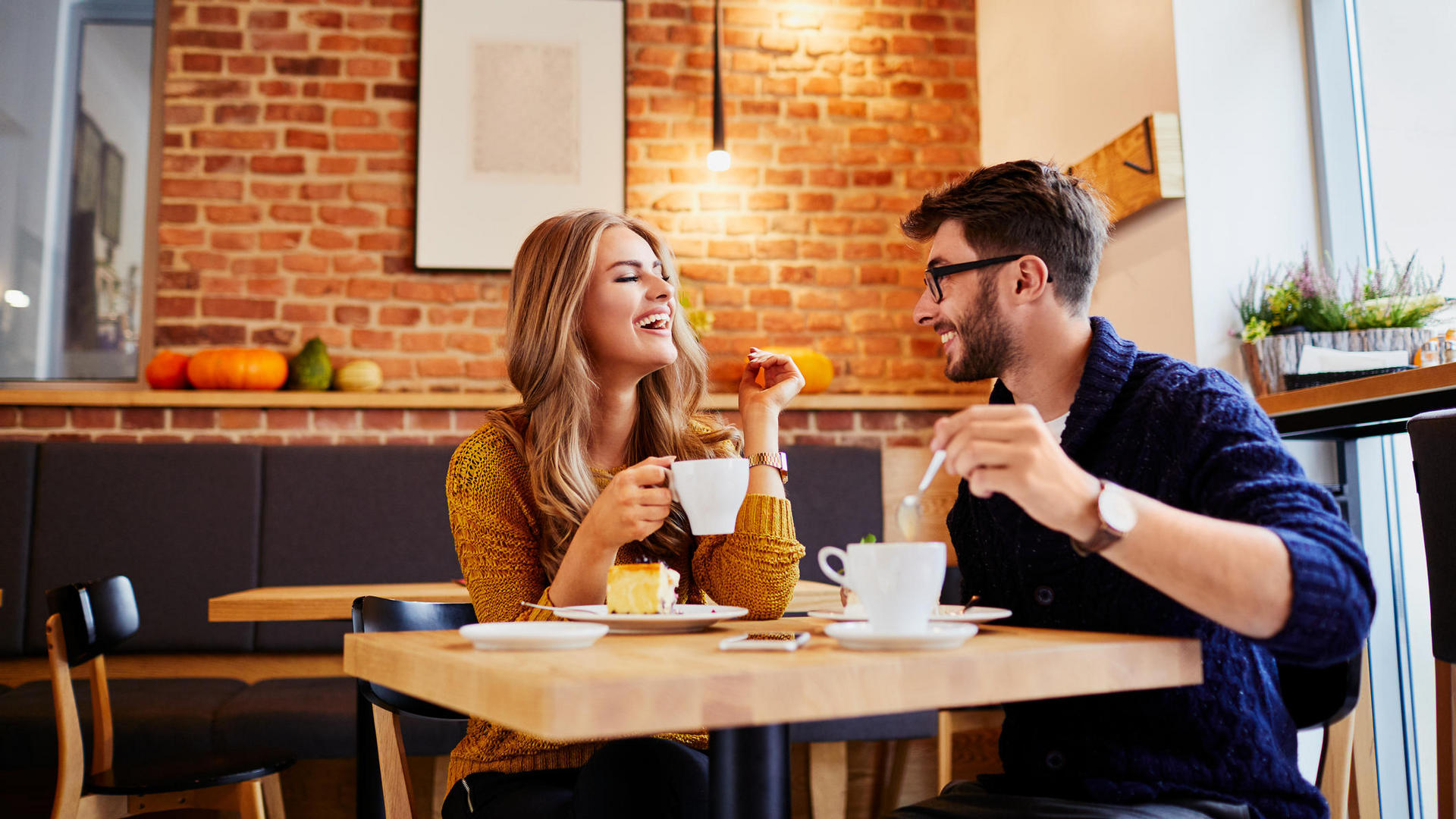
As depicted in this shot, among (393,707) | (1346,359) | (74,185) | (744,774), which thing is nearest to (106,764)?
(393,707)

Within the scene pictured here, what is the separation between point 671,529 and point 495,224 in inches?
95.9

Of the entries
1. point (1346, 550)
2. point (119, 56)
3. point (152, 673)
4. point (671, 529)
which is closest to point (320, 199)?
point (119, 56)

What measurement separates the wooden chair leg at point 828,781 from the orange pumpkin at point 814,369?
1.29 meters

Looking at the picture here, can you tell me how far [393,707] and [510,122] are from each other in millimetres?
2768

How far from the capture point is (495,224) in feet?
12.3

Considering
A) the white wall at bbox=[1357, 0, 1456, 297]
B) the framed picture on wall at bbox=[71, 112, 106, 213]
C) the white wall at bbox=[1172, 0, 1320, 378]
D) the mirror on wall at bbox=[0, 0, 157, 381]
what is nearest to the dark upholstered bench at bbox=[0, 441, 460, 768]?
the mirror on wall at bbox=[0, 0, 157, 381]

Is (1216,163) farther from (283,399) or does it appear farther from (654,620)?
(283,399)

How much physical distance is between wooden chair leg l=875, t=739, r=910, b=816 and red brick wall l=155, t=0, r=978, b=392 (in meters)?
1.34

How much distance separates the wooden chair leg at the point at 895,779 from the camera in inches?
124

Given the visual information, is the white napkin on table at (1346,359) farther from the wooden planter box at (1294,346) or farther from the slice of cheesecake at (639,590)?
the slice of cheesecake at (639,590)

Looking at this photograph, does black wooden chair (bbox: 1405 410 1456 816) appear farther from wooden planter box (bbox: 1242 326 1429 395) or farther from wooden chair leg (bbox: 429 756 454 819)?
wooden chair leg (bbox: 429 756 454 819)

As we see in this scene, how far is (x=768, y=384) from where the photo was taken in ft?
5.33

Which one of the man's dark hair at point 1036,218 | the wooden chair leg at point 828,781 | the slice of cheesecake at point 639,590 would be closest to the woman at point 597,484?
the slice of cheesecake at point 639,590

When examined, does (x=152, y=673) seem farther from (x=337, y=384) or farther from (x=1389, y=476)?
(x=1389, y=476)
